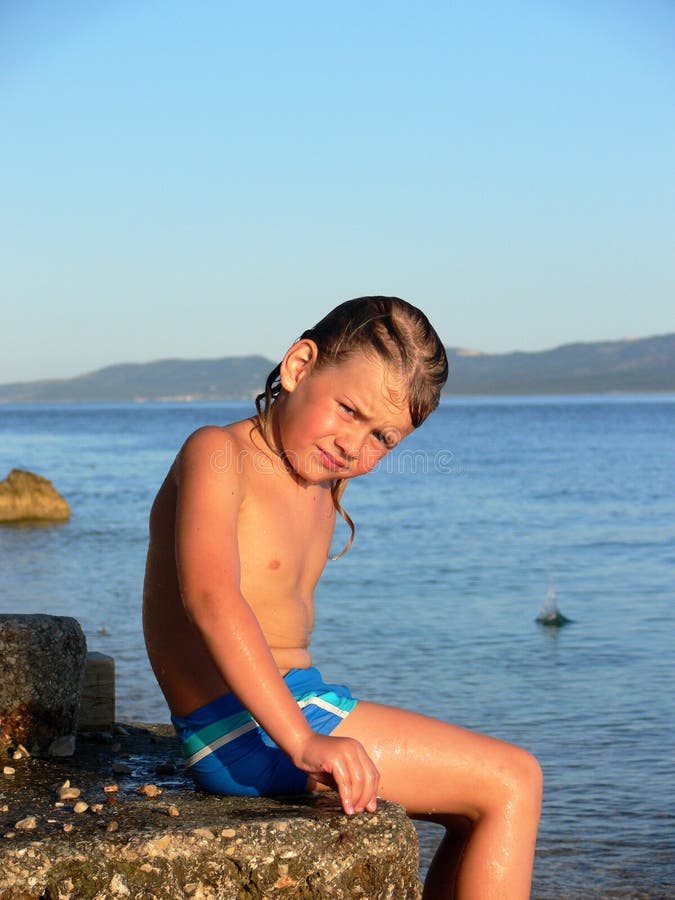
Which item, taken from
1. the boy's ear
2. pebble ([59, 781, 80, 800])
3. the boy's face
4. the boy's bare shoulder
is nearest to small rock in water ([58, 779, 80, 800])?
pebble ([59, 781, 80, 800])

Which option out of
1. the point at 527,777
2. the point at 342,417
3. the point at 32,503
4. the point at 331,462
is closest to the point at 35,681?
the point at 331,462

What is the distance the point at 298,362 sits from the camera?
287 centimetres

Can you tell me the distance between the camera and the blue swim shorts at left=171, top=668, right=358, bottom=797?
8.55ft

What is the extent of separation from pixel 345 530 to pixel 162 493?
56.9 feet

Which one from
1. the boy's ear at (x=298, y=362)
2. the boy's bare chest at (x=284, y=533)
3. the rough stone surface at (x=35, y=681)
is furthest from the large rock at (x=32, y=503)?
the boy's ear at (x=298, y=362)

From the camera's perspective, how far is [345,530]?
20203mm

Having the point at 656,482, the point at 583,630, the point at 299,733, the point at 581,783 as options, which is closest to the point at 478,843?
the point at 299,733

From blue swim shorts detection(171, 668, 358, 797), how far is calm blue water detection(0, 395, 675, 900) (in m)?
2.41

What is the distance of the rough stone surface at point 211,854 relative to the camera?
7.37 feet

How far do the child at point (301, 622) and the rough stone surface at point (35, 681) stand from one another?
20.4 inches

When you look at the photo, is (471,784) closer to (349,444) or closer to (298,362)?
(349,444)

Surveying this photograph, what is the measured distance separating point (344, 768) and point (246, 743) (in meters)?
0.34

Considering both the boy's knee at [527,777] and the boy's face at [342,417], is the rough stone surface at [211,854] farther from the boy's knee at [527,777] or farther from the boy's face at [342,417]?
the boy's face at [342,417]

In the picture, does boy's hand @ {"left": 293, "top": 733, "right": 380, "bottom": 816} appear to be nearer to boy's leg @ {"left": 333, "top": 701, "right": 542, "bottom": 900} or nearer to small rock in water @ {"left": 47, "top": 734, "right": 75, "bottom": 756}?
boy's leg @ {"left": 333, "top": 701, "right": 542, "bottom": 900}
